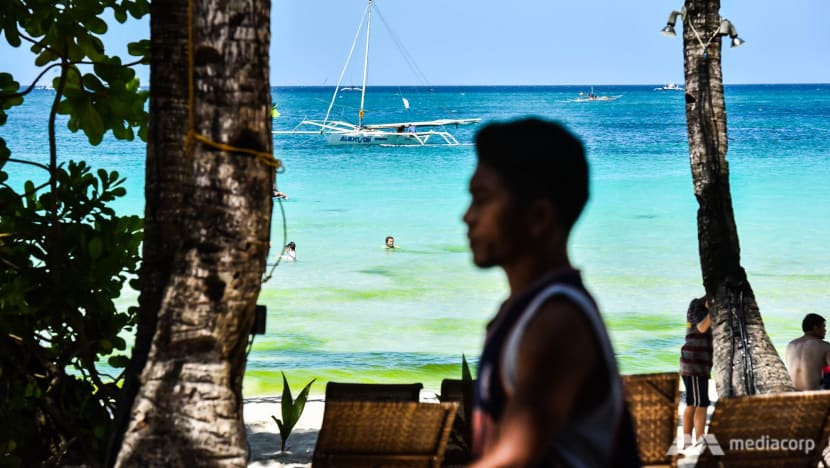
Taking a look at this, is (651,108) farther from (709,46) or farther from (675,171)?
(709,46)

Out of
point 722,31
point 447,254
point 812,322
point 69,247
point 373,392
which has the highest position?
point 722,31

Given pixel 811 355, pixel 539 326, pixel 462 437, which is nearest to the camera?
pixel 539 326

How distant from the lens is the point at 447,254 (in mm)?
27812

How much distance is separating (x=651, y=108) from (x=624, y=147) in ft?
180

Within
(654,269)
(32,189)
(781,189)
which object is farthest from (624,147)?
(32,189)

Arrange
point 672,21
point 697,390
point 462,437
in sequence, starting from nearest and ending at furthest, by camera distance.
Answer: point 462,437 < point 697,390 < point 672,21

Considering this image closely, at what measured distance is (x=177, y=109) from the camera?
15.2 ft

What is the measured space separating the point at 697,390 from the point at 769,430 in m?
2.50

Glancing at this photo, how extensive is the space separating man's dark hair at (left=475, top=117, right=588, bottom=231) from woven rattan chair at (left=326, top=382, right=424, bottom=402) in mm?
4921

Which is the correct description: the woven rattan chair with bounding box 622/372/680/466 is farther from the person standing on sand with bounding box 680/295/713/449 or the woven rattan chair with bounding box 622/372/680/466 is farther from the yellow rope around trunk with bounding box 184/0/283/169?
the yellow rope around trunk with bounding box 184/0/283/169

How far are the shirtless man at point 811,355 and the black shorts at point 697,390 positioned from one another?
656 mm

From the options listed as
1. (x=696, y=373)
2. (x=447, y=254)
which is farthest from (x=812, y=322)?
(x=447, y=254)

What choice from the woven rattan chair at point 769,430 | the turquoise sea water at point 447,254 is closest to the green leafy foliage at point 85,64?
the woven rattan chair at point 769,430

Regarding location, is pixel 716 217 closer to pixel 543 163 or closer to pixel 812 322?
pixel 812 322
